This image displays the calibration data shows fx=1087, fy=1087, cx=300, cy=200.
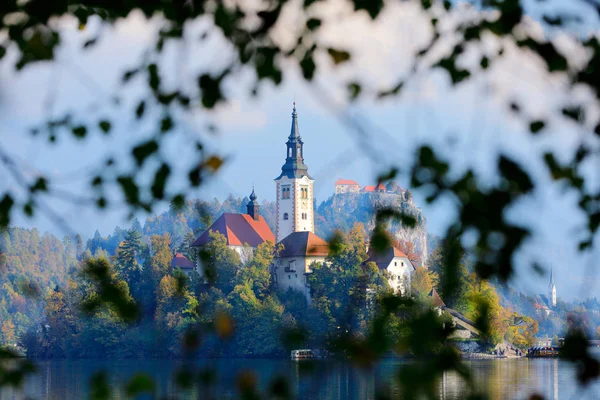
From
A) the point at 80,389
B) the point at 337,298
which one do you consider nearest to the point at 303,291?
the point at 337,298

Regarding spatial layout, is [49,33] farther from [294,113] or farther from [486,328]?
[294,113]

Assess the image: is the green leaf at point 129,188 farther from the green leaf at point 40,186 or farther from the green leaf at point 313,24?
the green leaf at point 313,24

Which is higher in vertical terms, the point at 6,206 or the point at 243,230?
the point at 243,230

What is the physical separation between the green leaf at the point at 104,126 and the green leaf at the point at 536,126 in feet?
7.08

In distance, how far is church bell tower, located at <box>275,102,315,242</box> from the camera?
8588 centimetres

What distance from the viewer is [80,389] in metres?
40.0

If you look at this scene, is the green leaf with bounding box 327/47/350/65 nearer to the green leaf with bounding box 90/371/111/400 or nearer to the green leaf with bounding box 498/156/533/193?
the green leaf with bounding box 498/156/533/193

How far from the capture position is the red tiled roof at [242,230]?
8450 cm

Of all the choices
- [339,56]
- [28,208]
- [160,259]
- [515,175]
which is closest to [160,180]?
[28,208]

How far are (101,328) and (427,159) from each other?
70714mm

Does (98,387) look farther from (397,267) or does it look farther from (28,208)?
(397,267)

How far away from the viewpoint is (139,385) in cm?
369

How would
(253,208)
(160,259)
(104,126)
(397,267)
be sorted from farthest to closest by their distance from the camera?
(253,208) → (397,267) → (160,259) → (104,126)

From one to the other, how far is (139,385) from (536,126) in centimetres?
233
